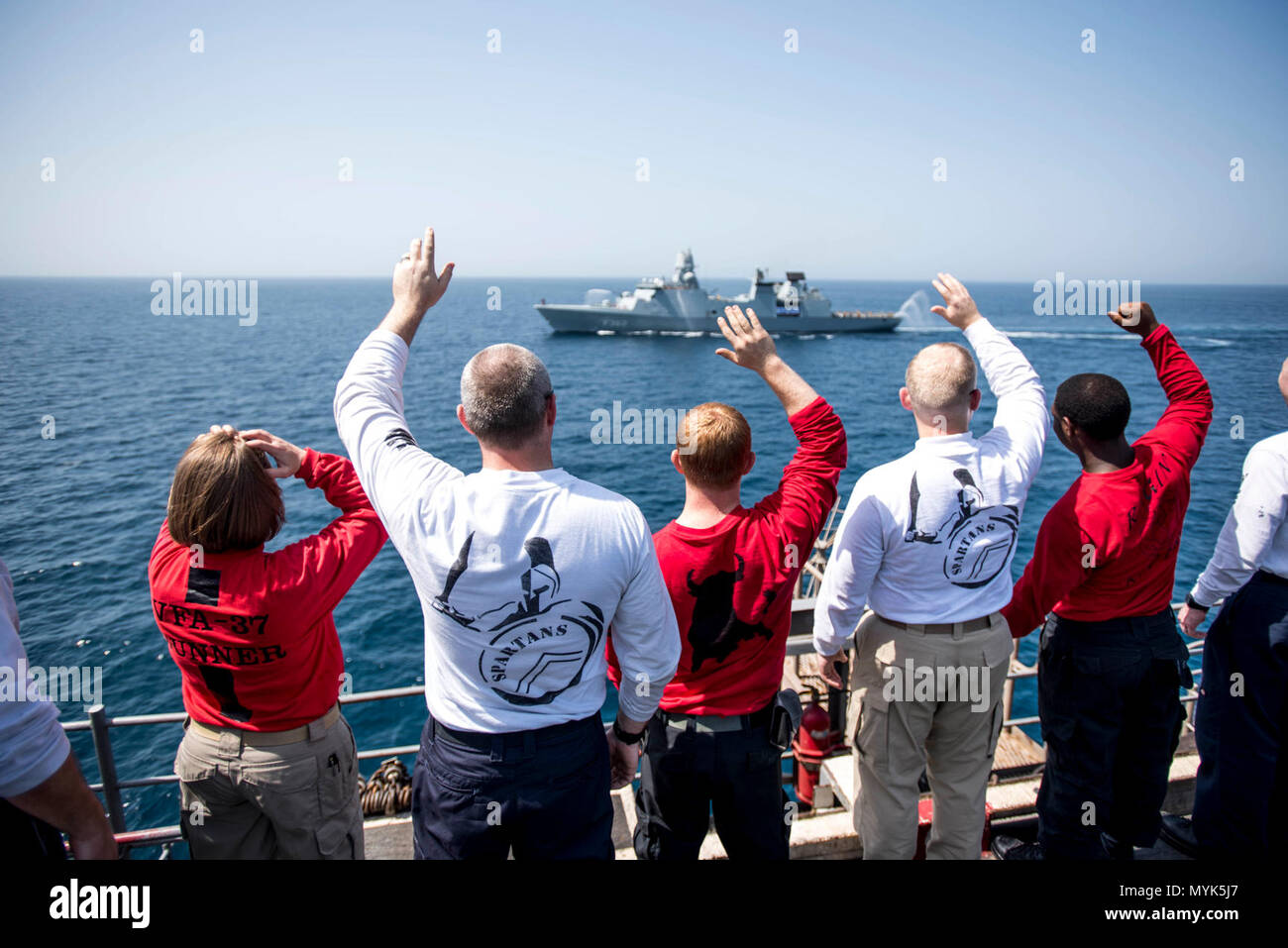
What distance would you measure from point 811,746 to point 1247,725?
7.37 feet

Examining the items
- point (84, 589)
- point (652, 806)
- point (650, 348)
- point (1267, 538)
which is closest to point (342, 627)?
point (84, 589)

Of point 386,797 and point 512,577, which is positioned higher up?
point 512,577

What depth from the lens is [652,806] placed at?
2846 millimetres

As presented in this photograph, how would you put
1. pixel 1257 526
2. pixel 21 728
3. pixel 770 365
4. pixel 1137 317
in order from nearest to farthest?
pixel 21 728 → pixel 770 365 → pixel 1257 526 → pixel 1137 317

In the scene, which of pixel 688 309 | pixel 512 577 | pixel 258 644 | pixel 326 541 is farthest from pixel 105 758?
pixel 688 309

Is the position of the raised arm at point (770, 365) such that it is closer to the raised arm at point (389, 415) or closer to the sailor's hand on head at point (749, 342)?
the sailor's hand on head at point (749, 342)

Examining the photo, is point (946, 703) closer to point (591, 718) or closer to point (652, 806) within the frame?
point (652, 806)

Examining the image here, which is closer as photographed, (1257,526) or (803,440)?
(803,440)

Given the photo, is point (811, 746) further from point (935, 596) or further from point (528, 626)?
point (528, 626)

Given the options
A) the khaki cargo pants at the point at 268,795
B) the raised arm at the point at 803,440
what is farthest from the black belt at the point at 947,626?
the khaki cargo pants at the point at 268,795

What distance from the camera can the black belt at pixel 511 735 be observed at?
2291mm

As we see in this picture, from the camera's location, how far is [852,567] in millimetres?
2902

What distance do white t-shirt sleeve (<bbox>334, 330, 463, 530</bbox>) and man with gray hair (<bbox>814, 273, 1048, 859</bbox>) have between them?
1.56 meters
